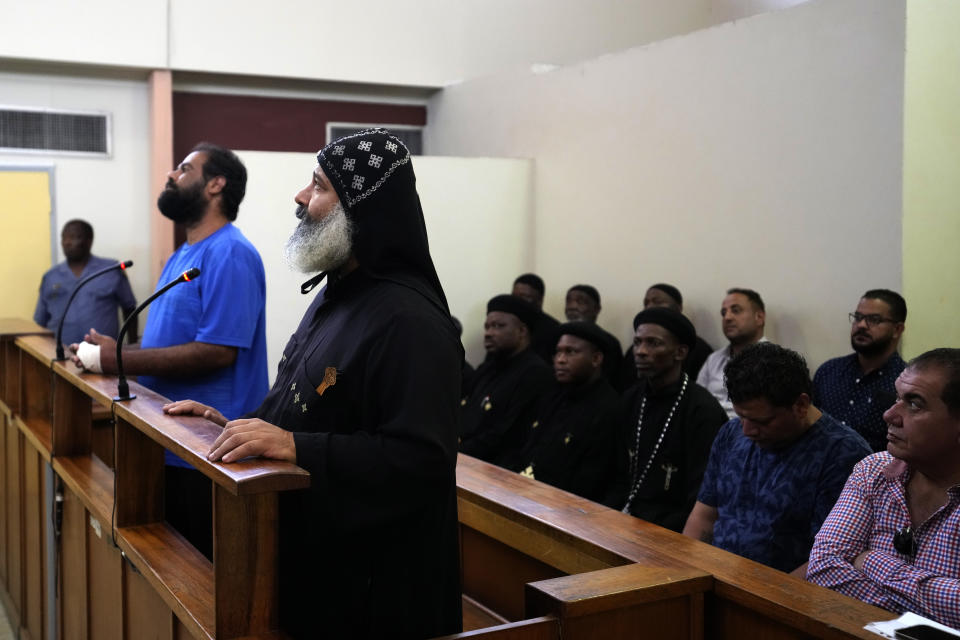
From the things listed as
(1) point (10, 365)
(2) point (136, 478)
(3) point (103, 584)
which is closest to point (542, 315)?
(1) point (10, 365)

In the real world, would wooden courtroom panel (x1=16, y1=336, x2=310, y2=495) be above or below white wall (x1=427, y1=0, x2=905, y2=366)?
below

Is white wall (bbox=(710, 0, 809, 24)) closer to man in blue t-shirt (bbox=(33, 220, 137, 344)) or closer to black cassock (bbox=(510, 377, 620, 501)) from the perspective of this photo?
black cassock (bbox=(510, 377, 620, 501))

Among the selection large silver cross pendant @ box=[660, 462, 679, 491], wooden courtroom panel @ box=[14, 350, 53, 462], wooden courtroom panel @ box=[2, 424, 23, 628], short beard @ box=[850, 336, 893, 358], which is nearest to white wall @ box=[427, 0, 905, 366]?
Result: short beard @ box=[850, 336, 893, 358]

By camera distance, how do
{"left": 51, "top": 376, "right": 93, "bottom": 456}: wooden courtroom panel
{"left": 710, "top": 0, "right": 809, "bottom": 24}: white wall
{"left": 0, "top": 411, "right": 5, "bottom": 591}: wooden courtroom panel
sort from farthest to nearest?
1. {"left": 710, "top": 0, "right": 809, "bottom": 24}: white wall
2. {"left": 0, "top": 411, "right": 5, "bottom": 591}: wooden courtroom panel
3. {"left": 51, "top": 376, "right": 93, "bottom": 456}: wooden courtroom panel

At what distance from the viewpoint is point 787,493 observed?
2553 millimetres

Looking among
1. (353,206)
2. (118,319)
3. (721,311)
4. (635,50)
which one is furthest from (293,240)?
(118,319)

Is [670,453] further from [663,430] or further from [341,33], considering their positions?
[341,33]

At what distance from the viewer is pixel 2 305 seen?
282 inches

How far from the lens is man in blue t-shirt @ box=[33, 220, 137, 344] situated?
22.8ft

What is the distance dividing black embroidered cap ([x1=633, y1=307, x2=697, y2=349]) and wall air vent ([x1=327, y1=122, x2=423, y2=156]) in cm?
450

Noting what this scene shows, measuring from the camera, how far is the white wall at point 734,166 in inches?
180

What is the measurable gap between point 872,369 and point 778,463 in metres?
1.80

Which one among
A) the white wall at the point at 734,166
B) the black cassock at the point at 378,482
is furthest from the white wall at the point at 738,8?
the black cassock at the point at 378,482

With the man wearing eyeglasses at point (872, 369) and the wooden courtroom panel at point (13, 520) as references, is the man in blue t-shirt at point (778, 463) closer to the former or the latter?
the man wearing eyeglasses at point (872, 369)
